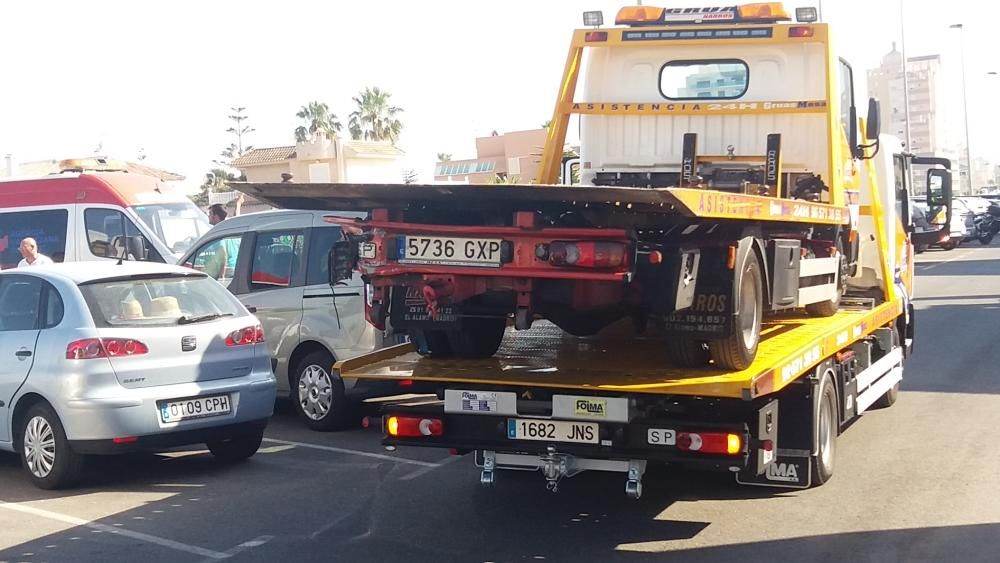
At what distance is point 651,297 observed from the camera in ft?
20.9

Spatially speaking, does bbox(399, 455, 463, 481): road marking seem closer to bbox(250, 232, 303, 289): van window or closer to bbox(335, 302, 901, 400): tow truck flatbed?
bbox(335, 302, 901, 400): tow truck flatbed

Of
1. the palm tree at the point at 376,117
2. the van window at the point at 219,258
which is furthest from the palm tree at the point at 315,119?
the van window at the point at 219,258

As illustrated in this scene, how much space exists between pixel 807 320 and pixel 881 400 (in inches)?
114

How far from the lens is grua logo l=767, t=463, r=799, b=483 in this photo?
7.30 metres

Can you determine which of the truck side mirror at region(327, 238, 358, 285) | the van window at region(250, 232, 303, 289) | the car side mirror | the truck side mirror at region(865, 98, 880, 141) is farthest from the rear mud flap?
the car side mirror

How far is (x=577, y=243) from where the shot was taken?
611 cm

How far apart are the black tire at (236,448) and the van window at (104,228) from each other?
308 inches

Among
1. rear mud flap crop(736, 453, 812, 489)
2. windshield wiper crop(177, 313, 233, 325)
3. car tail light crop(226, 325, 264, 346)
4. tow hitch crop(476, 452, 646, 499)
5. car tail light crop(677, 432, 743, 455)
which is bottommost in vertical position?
rear mud flap crop(736, 453, 812, 489)

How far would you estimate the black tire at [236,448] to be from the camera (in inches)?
367

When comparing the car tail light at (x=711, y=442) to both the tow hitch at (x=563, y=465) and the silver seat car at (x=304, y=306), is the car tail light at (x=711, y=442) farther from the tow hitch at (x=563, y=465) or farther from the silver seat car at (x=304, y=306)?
the silver seat car at (x=304, y=306)

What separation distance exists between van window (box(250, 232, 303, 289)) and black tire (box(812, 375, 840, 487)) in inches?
199

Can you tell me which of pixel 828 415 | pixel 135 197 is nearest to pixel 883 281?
pixel 828 415

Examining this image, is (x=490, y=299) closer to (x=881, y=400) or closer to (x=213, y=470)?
(x=213, y=470)

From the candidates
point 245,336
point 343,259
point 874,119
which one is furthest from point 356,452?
point 874,119
